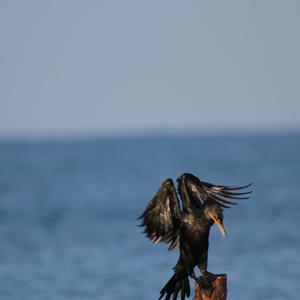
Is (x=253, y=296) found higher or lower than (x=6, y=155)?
lower

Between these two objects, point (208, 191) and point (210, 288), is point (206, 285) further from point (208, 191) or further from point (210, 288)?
point (208, 191)

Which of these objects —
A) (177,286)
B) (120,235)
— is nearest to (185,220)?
(177,286)

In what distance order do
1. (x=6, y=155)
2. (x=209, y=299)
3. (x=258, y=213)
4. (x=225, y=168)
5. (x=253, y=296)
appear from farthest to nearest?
(x=6, y=155) → (x=225, y=168) → (x=258, y=213) → (x=253, y=296) → (x=209, y=299)

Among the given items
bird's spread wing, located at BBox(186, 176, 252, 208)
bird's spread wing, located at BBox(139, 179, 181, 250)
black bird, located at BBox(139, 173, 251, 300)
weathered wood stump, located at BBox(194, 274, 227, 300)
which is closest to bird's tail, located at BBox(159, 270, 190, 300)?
black bird, located at BBox(139, 173, 251, 300)

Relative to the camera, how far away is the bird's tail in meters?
15.0

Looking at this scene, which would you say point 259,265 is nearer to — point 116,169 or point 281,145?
point 116,169

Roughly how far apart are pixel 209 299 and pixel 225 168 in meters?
38.2

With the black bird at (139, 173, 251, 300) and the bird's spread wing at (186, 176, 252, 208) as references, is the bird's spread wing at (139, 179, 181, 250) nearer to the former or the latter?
the black bird at (139, 173, 251, 300)

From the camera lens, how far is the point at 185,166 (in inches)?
2128

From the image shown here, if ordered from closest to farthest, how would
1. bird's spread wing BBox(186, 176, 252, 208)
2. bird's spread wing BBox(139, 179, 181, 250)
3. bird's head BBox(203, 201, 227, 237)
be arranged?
bird's head BBox(203, 201, 227, 237) → bird's spread wing BBox(139, 179, 181, 250) → bird's spread wing BBox(186, 176, 252, 208)

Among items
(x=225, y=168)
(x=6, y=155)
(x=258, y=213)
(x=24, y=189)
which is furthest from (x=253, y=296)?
(x=6, y=155)

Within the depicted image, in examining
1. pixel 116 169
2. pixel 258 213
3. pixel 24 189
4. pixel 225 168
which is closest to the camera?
pixel 258 213

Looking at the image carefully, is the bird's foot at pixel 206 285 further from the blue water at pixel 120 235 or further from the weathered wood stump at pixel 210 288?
the blue water at pixel 120 235

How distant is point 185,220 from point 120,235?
15.7 meters
